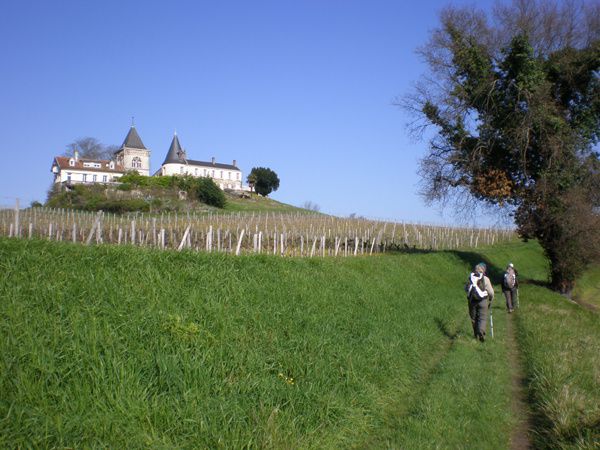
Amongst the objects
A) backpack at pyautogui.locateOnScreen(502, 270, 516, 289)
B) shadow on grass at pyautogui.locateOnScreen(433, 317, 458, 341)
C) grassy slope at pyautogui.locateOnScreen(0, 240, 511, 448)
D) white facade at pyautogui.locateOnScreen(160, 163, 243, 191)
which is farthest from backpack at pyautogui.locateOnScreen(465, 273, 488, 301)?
white facade at pyautogui.locateOnScreen(160, 163, 243, 191)

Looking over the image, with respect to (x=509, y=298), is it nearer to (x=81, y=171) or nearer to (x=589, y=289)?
(x=589, y=289)

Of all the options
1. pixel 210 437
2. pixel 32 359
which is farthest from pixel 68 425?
pixel 210 437

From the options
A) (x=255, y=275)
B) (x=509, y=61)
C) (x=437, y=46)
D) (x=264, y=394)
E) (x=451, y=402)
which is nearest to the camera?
(x=264, y=394)

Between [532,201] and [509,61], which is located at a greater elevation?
[509,61]

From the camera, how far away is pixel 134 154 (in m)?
95.3

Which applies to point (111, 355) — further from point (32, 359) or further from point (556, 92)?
point (556, 92)

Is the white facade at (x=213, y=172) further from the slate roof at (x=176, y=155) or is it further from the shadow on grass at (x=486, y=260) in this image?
the shadow on grass at (x=486, y=260)

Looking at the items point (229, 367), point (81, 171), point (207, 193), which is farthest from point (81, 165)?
point (229, 367)

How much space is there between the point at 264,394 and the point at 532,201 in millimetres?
23313

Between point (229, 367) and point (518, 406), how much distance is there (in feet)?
14.4

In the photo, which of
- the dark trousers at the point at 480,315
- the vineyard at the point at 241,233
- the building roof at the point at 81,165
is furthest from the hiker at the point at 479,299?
the building roof at the point at 81,165

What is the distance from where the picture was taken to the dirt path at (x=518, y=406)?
6.87 metres

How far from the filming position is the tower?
94562 mm

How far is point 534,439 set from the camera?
22.6 feet
